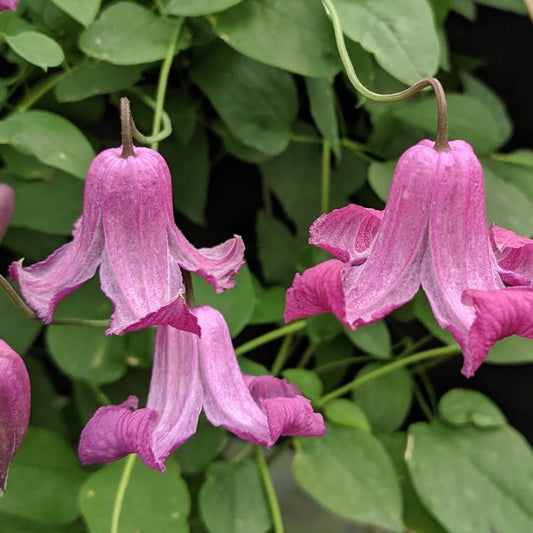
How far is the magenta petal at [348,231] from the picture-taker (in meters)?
0.44

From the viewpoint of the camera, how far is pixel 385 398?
773 mm

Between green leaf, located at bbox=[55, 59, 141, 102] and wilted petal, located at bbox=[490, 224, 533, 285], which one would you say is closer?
wilted petal, located at bbox=[490, 224, 533, 285]

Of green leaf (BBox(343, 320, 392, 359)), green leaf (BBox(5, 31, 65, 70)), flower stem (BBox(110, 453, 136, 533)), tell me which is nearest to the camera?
green leaf (BBox(5, 31, 65, 70))

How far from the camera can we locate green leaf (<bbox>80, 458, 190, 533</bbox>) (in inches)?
24.4

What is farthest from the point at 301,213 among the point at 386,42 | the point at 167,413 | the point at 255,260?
the point at 167,413

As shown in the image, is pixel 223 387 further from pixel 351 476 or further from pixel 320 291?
pixel 351 476

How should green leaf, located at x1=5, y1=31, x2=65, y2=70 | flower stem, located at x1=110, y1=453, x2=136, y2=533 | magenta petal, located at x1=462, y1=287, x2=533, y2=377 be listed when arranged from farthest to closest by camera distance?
flower stem, located at x1=110, y1=453, x2=136, y2=533
green leaf, located at x1=5, y1=31, x2=65, y2=70
magenta petal, located at x1=462, y1=287, x2=533, y2=377

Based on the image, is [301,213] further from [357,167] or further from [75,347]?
[75,347]

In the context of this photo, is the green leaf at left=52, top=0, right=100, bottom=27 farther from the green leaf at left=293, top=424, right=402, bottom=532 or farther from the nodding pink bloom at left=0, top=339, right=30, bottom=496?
the green leaf at left=293, top=424, right=402, bottom=532

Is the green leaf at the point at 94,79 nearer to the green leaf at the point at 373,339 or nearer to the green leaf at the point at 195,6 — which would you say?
the green leaf at the point at 195,6

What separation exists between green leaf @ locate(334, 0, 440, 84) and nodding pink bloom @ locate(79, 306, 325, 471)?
22 centimetres

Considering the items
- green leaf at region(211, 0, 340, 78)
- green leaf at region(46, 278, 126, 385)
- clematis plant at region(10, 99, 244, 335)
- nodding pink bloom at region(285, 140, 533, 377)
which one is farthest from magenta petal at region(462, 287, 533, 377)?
green leaf at region(46, 278, 126, 385)

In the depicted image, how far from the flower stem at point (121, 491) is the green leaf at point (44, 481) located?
0.07m

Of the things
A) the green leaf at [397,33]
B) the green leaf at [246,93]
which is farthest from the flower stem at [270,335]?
the green leaf at [397,33]
